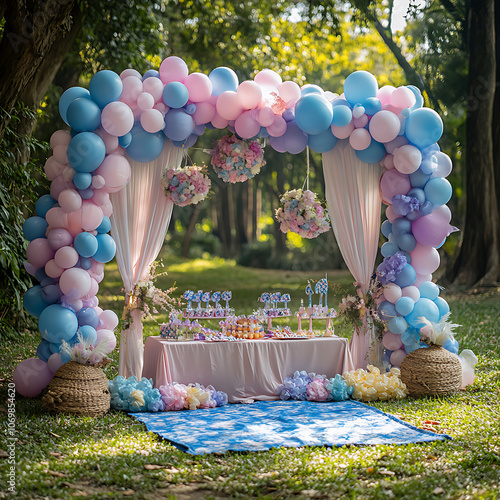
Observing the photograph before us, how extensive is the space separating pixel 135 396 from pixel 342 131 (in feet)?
11.6

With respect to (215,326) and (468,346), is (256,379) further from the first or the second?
(215,326)

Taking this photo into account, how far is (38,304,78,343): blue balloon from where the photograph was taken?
Result: 6.24 metres

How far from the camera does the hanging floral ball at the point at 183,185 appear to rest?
22.0ft

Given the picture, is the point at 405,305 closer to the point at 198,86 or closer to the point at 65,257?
the point at 198,86

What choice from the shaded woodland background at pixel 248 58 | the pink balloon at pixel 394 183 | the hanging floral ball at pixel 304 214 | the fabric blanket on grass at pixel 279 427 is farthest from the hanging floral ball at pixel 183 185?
the fabric blanket on grass at pixel 279 427

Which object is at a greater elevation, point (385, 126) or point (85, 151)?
point (385, 126)

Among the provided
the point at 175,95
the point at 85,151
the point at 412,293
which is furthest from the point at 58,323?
the point at 412,293

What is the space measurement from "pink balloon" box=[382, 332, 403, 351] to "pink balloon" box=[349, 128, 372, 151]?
2.13 metres

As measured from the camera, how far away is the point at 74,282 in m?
6.29

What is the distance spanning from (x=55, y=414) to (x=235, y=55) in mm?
11525

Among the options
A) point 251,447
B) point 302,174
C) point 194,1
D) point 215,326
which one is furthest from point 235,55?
point 251,447

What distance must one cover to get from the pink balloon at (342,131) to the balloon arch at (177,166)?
22mm

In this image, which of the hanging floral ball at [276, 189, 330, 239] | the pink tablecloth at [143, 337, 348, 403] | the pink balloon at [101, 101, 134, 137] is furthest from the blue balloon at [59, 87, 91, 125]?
the pink tablecloth at [143, 337, 348, 403]

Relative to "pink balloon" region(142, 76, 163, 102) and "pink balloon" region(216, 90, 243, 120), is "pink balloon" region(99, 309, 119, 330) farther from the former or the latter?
"pink balloon" region(216, 90, 243, 120)
